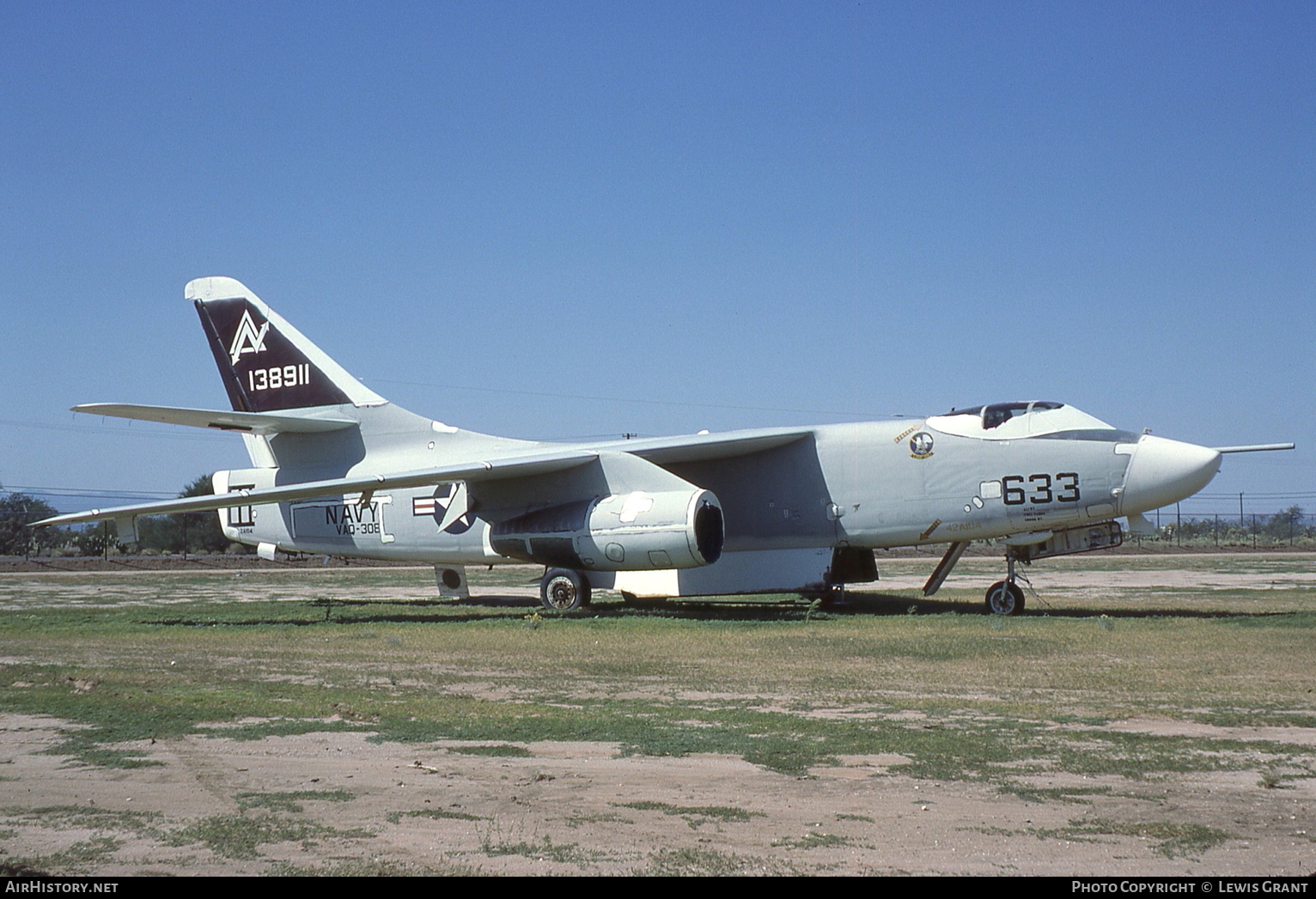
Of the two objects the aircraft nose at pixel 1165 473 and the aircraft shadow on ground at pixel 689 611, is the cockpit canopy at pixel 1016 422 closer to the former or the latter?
the aircraft nose at pixel 1165 473

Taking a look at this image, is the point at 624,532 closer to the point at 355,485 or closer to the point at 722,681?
the point at 355,485

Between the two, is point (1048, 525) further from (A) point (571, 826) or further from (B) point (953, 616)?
(A) point (571, 826)

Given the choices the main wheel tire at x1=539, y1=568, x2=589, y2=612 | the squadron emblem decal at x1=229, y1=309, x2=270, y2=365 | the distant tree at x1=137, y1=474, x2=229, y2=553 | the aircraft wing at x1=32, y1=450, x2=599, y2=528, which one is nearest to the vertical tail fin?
the squadron emblem decal at x1=229, y1=309, x2=270, y2=365

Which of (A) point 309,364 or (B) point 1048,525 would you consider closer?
(B) point 1048,525

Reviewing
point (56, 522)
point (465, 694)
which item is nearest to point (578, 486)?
point (56, 522)

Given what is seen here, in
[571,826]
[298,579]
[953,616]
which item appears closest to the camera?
[571,826]

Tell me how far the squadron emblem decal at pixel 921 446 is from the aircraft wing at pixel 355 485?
5092 mm

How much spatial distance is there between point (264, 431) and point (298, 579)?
12.8 meters

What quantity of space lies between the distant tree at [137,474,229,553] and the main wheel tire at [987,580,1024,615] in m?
56.7

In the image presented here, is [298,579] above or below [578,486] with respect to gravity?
below

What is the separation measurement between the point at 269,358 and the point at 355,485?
5.60 metres

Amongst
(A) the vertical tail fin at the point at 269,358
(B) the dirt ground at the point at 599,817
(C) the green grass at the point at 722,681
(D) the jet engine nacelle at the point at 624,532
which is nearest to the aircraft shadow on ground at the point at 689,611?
(C) the green grass at the point at 722,681

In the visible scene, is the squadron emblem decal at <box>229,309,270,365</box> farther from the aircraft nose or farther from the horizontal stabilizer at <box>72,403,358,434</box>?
the aircraft nose

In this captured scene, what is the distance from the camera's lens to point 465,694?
9.41 m
